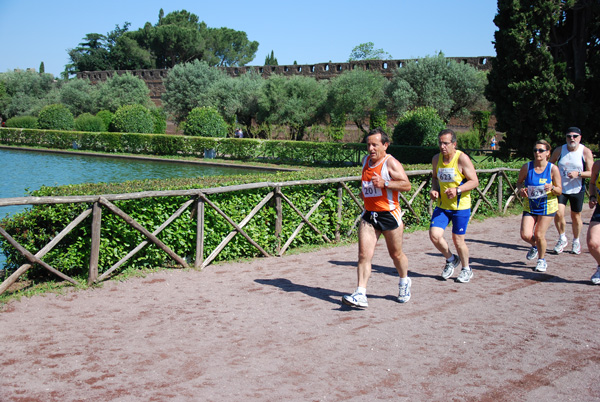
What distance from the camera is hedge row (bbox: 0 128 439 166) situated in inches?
1013

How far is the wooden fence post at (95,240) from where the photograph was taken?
5.70 meters

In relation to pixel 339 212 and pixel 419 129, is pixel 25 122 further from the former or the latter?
pixel 339 212

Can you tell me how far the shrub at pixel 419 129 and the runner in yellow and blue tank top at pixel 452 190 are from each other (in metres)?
17.8

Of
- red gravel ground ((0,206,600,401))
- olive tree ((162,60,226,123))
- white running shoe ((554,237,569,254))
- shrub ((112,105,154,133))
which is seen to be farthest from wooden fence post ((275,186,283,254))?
olive tree ((162,60,226,123))

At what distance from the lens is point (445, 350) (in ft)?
13.9

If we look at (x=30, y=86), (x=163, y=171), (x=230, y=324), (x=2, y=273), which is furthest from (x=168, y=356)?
(x=30, y=86)

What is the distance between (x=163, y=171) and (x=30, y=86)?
3664cm

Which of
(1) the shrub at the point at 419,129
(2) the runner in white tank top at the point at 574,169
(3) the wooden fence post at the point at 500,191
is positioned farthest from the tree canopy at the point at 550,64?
(2) the runner in white tank top at the point at 574,169

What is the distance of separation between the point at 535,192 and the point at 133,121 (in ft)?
95.5

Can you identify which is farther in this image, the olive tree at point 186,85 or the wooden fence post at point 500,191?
the olive tree at point 186,85

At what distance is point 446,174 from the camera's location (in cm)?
601

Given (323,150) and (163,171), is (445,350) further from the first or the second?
(323,150)

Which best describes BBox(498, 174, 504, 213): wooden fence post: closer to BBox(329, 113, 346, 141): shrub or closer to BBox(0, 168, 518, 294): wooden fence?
BBox(0, 168, 518, 294): wooden fence

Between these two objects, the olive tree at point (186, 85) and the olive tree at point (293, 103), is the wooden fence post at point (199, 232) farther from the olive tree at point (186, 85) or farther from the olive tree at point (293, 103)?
the olive tree at point (186, 85)
